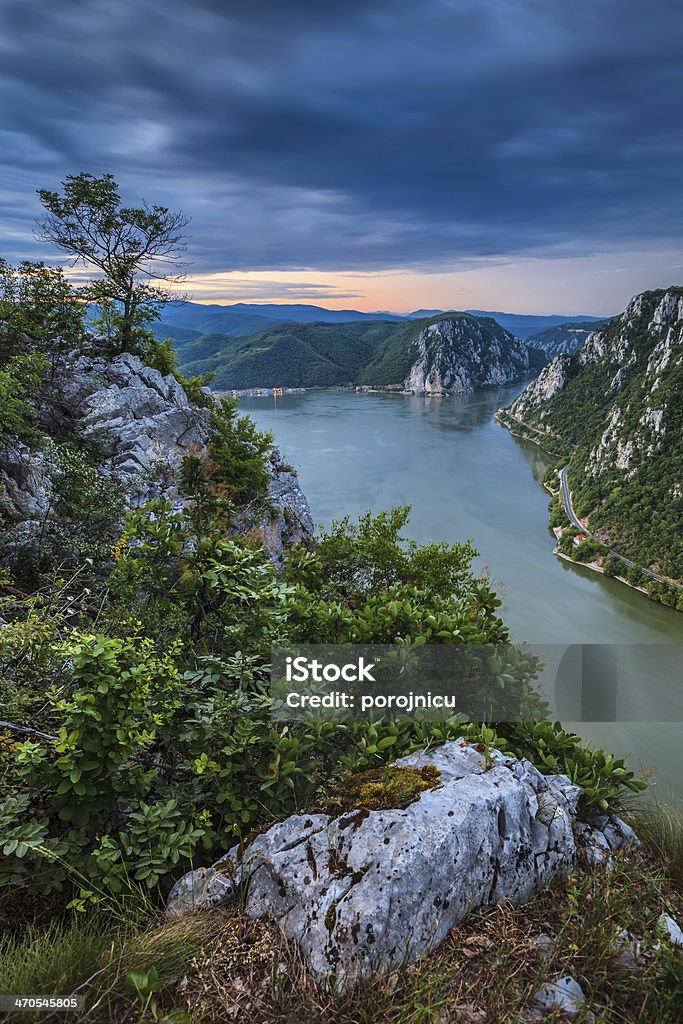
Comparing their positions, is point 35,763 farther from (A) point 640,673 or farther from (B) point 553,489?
(B) point 553,489

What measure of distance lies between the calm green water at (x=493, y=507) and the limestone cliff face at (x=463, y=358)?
43.8 m

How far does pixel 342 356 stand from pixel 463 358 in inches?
1732

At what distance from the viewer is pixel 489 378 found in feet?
571

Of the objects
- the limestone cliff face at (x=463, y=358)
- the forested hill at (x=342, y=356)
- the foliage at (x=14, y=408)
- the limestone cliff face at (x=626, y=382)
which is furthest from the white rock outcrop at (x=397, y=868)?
the limestone cliff face at (x=463, y=358)

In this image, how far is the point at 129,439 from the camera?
1172 centimetres

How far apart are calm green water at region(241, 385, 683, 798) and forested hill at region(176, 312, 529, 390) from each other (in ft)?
153

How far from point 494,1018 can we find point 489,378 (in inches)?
7391

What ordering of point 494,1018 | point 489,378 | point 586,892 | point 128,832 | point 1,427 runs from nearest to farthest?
point 494,1018 < point 586,892 < point 128,832 < point 1,427 < point 489,378

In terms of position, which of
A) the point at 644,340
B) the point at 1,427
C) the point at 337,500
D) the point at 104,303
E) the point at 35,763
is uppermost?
the point at 644,340

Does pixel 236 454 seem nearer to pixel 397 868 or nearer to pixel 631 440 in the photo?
pixel 397 868

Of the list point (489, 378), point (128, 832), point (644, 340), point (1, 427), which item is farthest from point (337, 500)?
point (489, 378)

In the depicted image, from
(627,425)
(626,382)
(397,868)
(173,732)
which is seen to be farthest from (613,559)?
(626,382)

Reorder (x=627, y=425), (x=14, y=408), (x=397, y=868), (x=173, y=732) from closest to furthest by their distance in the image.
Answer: (x=397, y=868)
(x=173, y=732)
(x=14, y=408)
(x=627, y=425)

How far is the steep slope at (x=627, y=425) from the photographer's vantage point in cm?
4794
